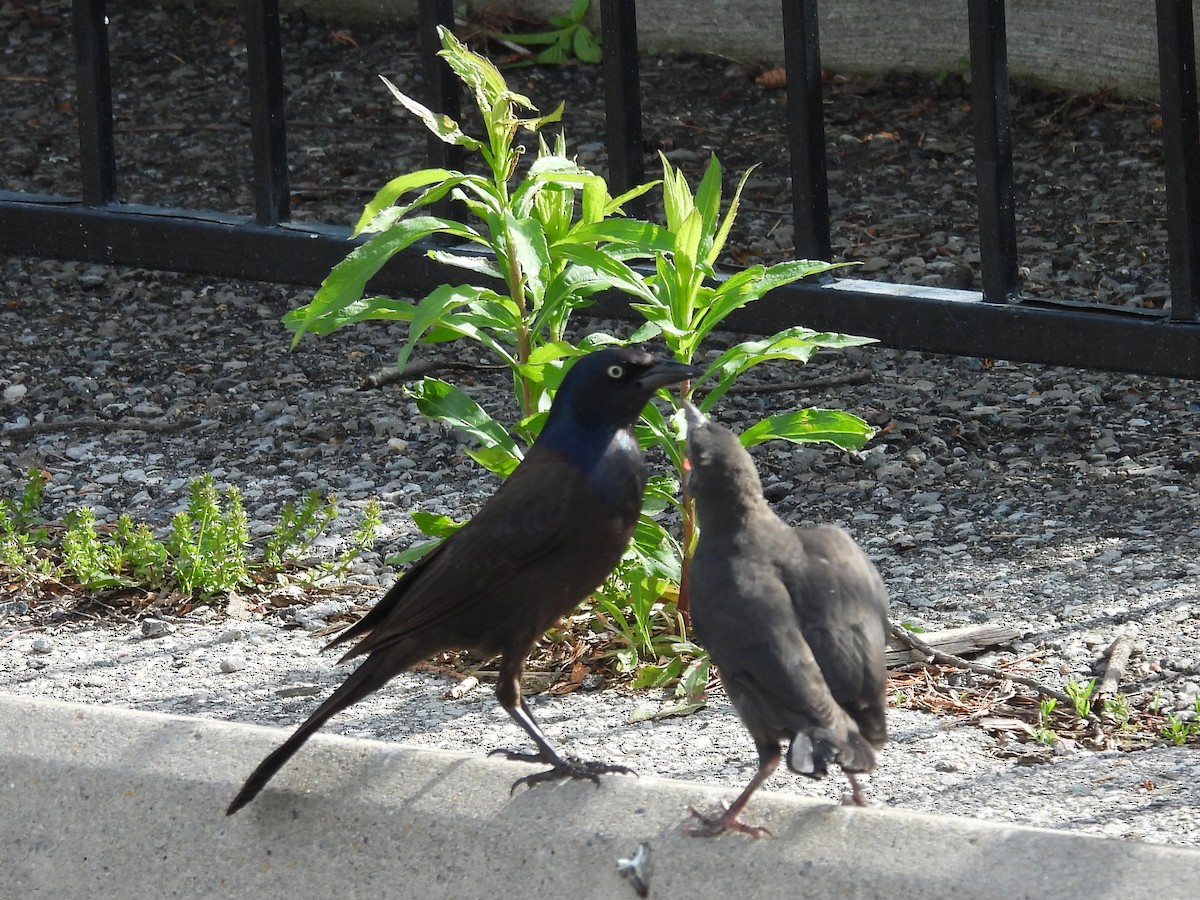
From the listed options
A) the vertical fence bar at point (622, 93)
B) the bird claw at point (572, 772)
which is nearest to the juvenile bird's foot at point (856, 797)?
the bird claw at point (572, 772)

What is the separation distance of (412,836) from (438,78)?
8.63 ft

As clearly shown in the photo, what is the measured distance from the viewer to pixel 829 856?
2717mm

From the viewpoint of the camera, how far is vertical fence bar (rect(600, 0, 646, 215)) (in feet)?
15.6

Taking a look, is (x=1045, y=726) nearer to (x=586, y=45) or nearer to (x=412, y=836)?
(x=412, y=836)

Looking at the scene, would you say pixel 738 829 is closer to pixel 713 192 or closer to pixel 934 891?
pixel 934 891

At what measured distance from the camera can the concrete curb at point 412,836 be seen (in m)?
2.66

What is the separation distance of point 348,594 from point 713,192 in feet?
4.74

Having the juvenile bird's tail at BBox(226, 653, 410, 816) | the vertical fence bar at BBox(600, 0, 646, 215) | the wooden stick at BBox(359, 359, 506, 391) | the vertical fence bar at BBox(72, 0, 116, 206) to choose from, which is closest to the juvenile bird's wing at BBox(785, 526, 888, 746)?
the juvenile bird's tail at BBox(226, 653, 410, 816)

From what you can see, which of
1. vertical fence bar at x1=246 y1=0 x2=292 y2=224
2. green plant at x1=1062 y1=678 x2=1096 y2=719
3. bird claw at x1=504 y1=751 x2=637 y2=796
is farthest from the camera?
vertical fence bar at x1=246 y1=0 x2=292 y2=224

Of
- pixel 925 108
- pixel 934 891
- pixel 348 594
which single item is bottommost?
pixel 934 891

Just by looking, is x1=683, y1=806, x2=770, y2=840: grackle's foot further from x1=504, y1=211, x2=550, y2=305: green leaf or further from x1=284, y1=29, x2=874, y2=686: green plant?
x1=504, y1=211, x2=550, y2=305: green leaf

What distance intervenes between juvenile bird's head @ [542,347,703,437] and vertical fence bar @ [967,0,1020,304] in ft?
5.90

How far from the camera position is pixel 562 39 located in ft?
29.9

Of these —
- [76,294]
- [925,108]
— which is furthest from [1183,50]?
[76,294]
